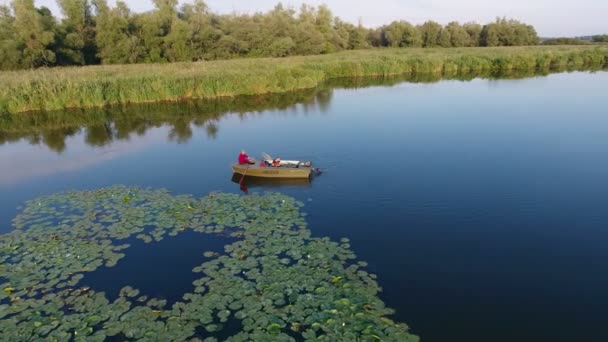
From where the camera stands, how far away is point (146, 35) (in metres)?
52.7

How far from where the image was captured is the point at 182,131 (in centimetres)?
2425

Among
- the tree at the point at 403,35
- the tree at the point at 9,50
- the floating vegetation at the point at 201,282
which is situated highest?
the tree at the point at 403,35

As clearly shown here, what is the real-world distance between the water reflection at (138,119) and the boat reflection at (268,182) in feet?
26.0

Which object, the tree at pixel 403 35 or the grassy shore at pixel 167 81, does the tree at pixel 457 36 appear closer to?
the tree at pixel 403 35

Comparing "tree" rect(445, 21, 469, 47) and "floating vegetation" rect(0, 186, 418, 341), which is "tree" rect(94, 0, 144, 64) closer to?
"floating vegetation" rect(0, 186, 418, 341)

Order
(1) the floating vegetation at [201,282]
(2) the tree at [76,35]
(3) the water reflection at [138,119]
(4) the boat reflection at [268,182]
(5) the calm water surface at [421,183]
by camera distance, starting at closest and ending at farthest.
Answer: (1) the floating vegetation at [201,282]
(5) the calm water surface at [421,183]
(4) the boat reflection at [268,182]
(3) the water reflection at [138,119]
(2) the tree at [76,35]

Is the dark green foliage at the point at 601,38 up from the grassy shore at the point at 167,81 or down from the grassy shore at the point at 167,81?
up

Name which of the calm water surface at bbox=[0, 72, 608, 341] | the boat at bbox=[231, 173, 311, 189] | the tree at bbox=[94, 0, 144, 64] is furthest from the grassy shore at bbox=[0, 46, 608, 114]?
the boat at bbox=[231, 173, 311, 189]

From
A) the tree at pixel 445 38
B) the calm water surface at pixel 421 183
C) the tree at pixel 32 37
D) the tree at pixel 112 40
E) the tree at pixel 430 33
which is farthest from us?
the tree at pixel 430 33

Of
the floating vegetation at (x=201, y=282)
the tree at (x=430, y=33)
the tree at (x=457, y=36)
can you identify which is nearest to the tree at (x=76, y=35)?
the floating vegetation at (x=201, y=282)

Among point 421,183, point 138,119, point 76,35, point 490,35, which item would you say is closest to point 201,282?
point 421,183

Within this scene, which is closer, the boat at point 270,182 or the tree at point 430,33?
the boat at point 270,182

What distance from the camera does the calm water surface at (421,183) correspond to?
→ 347 inches

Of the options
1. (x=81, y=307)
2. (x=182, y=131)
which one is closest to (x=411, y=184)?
(x=81, y=307)
